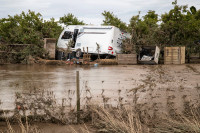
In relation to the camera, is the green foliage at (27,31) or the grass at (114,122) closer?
the grass at (114,122)

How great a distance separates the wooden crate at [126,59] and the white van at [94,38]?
0.98 metres

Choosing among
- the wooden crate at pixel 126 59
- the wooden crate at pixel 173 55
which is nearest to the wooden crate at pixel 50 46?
the wooden crate at pixel 126 59

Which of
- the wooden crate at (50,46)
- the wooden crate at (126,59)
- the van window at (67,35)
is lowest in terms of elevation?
the wooden crate at (126,59)

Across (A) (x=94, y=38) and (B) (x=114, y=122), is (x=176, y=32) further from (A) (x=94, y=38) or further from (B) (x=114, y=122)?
(B) (x=114, y=122)

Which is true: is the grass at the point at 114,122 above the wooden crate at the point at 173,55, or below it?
below

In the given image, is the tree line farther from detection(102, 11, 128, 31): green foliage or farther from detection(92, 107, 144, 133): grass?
detection(92, 107, 144, 133): grass

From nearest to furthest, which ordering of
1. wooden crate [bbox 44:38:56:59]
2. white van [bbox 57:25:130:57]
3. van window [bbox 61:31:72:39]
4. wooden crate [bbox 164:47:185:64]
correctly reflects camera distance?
wooden crate [bbox 164:47:185:64] → white van [bbox 57:25:130:57] → wooden crate [bbox 44:38:56:59] → van window [bbox 61:31:72:39]

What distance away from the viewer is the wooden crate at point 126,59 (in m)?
20.2

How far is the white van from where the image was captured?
825 inches

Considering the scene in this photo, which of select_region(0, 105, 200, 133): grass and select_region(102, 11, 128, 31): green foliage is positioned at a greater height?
select_region(102, 11, 128, 31): green foliage

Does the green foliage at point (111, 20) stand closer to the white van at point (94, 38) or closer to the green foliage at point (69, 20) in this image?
the green foliage at point (69, 20)

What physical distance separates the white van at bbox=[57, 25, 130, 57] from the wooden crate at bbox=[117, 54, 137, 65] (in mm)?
984

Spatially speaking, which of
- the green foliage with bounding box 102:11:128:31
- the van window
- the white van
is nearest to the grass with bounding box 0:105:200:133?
the white van

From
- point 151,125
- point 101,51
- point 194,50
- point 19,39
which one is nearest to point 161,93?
point 151,125
